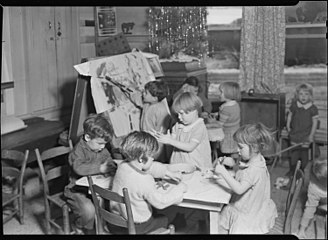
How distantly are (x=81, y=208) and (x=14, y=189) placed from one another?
29 centimetres

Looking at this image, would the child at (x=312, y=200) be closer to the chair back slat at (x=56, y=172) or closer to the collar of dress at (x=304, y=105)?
the collar of dress at (x=304, y=105)

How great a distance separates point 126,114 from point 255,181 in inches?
22.2

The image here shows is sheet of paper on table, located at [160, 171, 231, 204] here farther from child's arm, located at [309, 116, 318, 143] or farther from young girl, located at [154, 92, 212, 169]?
child's arm, located at [309, 116, 318, 143]

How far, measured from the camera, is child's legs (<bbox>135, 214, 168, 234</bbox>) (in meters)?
1.26

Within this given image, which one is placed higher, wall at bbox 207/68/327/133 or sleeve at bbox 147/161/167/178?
wall at bbox 207/68/327/133

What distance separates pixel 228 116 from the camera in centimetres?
183

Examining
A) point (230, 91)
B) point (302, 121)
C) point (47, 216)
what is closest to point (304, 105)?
point (302, 121)

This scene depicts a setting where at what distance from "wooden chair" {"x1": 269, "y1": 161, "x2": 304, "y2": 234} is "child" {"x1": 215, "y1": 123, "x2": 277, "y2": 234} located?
0.04 m

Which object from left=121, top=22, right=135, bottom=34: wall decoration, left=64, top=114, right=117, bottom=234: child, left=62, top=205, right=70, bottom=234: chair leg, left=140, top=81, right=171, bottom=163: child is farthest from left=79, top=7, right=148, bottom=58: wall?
left=62, top=205, right=70, bottom=234: chair leg

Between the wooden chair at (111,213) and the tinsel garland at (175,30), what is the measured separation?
0.72m

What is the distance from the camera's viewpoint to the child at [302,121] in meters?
1.95

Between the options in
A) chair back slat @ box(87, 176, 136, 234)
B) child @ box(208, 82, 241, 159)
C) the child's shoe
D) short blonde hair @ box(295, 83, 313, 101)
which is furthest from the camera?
short blonde hair @ box(295, 83, 313, 101)

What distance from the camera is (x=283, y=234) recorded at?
1.40m

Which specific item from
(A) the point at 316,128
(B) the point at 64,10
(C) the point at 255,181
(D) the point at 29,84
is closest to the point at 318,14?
(A) the point at 316,128
